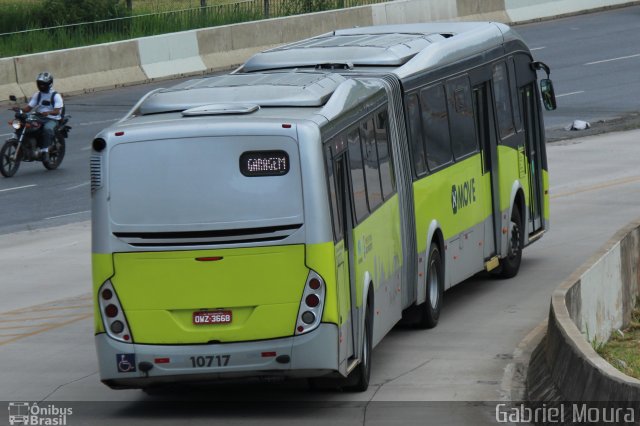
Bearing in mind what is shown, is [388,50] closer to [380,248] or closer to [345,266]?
[380,248]

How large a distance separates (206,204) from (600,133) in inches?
895

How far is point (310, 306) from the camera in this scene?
484 inches

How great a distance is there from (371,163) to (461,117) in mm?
3797

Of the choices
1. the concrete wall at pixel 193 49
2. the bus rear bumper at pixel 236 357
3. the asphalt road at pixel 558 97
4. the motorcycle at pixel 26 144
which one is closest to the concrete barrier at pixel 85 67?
the concrete wall at pixel 193 49

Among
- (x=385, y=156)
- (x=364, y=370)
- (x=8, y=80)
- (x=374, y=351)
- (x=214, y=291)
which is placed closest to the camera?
(x=214, y=291)

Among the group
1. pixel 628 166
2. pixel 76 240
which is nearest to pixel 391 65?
pixel 76 240

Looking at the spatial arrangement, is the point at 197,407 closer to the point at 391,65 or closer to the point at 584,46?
the point at 391,65

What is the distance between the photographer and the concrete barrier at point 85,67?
37188 millimetres

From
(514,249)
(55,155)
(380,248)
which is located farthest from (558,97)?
(380,248)

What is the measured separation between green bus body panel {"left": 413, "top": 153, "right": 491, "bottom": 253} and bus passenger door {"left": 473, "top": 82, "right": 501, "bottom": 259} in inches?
3.3

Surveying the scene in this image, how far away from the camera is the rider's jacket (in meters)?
29.3

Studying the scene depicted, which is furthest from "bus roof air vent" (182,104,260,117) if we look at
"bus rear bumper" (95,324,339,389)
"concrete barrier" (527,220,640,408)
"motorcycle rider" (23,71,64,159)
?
"motorcycle rider" (23,71,64,159)

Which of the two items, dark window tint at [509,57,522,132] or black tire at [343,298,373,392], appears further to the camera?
dark window tint at [509,57,522,132]

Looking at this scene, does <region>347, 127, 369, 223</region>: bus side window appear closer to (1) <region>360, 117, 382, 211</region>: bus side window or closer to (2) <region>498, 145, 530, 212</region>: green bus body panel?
(1) <region>360, 117, 382, 211</region>: bus side window
